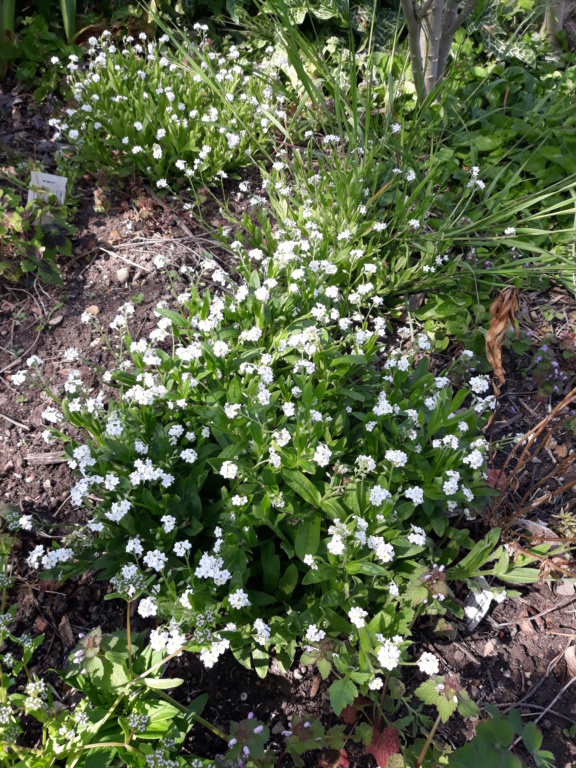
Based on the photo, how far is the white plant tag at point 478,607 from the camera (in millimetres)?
2266

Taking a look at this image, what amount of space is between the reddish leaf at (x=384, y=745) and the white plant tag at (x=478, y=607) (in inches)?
24.3

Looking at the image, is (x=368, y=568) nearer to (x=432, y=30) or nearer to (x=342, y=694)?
(x=342, y=694)

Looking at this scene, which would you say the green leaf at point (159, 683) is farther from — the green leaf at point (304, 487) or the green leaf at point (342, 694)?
the green leaf at point (304, 487)

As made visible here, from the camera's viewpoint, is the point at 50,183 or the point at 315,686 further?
the point at 50,183

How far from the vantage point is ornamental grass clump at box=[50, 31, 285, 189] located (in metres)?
3.71

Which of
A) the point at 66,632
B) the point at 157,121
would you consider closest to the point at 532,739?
the point at 66,632

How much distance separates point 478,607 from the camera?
229cm

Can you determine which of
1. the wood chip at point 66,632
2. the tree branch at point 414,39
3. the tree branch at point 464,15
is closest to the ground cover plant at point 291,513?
the wood chip at point 66,632

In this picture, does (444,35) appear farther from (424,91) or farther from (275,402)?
(275,402)

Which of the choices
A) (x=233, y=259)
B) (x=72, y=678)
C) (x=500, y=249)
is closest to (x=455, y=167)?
(x=500, y=249)

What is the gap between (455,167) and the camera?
12.3 feet

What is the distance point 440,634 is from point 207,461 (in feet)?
3.71

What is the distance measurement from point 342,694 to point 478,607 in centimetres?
78

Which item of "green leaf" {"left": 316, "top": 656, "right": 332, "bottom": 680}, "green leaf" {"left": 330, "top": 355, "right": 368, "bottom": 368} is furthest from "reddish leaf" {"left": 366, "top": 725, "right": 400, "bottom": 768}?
"green leaf" {"left": 330, "top": 355, "right": 368, "bottom": 368}
